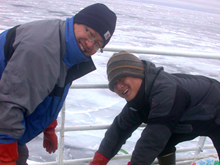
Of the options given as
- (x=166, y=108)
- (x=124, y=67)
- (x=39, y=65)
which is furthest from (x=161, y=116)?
(x=39, y=65)

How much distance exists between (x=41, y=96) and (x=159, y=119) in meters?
0.72

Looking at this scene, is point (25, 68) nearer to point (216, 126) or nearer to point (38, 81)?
point (38, 81)

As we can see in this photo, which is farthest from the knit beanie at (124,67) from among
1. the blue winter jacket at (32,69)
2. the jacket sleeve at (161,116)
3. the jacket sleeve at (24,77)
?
the jacket sleeve at (24,77)

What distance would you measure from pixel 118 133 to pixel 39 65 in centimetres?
100

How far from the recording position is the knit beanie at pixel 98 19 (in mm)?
1123

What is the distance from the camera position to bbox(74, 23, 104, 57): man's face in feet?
3.65

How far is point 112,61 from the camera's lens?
1.41 metres

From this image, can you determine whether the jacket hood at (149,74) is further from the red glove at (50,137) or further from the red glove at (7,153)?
the red glove at (7,153)

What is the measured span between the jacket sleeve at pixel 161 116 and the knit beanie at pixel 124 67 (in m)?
0.19

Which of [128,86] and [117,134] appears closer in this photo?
[128,86]

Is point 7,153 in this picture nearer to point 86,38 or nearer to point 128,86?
point 86,38

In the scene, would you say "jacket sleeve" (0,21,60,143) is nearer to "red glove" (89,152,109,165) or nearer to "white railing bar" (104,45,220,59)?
"white railing bar" (104,45,220,59)

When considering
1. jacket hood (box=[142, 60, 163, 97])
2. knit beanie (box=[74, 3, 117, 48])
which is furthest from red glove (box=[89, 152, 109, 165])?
knit beanie (box=[74, 3, 117, 48])

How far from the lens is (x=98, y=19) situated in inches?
44.7
